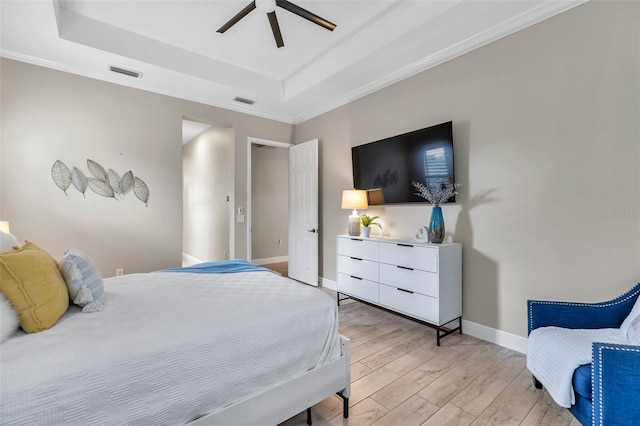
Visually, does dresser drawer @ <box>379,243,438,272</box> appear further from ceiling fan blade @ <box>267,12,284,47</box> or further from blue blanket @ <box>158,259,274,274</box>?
ceiling fan blade @ <box>267,12,284,47</box>

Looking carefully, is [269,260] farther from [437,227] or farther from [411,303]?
[437,227]

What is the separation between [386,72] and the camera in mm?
3283

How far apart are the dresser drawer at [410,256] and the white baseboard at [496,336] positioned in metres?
0.72

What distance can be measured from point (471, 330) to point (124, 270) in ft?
12.8

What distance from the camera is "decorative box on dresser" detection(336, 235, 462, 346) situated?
2572mm

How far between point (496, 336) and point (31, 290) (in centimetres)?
318

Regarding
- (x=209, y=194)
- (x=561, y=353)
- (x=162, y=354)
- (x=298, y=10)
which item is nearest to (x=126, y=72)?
(x=298, y=10)

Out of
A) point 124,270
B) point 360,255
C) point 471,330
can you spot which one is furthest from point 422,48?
point 124,270

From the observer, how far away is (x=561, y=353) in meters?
1.53

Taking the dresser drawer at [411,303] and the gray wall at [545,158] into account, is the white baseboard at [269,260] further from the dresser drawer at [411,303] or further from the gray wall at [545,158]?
the gray wall at [545,158]

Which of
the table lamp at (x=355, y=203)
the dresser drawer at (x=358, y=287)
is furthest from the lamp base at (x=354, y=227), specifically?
the dresser drawer at (x=358, y=287)

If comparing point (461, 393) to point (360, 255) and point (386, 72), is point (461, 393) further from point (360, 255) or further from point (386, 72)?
point (386, 72)

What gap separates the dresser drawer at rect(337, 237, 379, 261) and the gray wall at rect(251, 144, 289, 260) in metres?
3.33

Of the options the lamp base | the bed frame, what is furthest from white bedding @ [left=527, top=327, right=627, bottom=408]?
the lamp base
